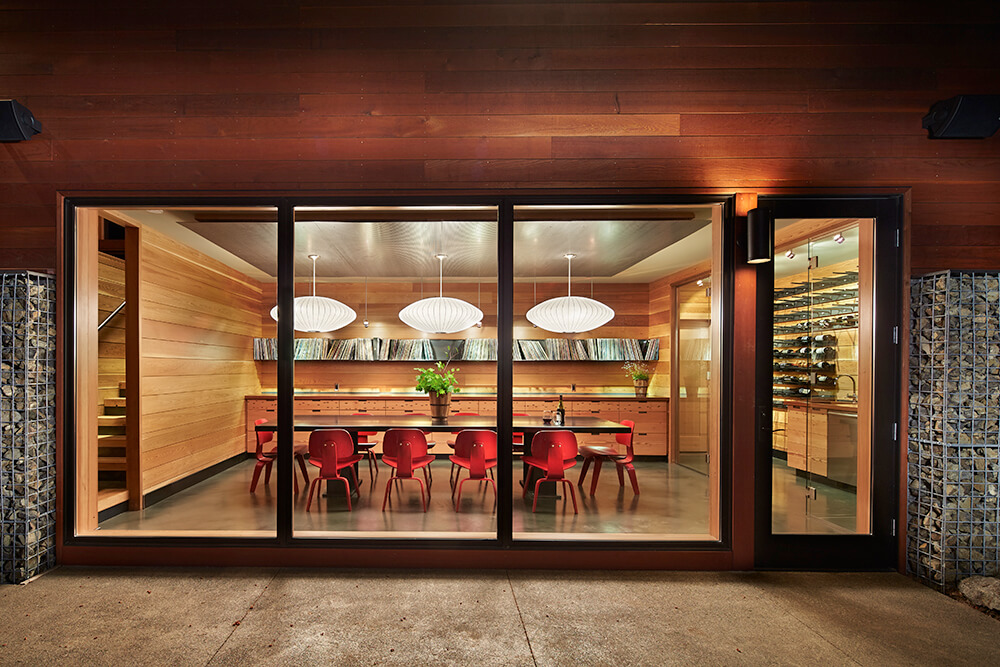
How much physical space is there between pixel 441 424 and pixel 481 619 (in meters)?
2.85

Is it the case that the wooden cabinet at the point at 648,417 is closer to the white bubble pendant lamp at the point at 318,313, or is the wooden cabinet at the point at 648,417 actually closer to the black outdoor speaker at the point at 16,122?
the white bubble pendant lamp at the point at 318,313

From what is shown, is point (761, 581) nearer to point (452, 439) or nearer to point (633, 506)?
point (633, 506)

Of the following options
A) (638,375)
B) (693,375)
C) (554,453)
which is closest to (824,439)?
(554,453)

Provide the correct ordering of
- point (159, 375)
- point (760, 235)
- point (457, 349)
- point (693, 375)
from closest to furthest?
point (760, 235), point (159, 375), point (693, 375), point (457, 349)

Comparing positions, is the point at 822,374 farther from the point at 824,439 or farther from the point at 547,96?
the point at 547,96

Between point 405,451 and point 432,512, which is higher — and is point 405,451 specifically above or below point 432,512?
above

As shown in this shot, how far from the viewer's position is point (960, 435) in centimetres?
321

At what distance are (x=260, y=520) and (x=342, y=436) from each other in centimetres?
99

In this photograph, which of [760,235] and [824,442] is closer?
[760,235]

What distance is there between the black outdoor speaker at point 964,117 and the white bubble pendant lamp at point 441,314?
4.74 meters

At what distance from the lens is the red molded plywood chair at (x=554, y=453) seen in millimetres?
4676

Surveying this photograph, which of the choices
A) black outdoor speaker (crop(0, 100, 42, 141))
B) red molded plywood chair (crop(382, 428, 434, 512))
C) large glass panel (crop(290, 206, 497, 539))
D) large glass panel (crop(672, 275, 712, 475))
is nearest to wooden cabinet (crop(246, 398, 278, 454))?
large glass panel (crop(290, 206, 497, 539))

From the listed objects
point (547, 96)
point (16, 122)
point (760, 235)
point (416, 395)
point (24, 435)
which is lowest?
point (416, 395)

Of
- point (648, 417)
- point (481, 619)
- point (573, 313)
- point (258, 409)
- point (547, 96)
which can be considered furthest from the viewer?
point (258, 409)
